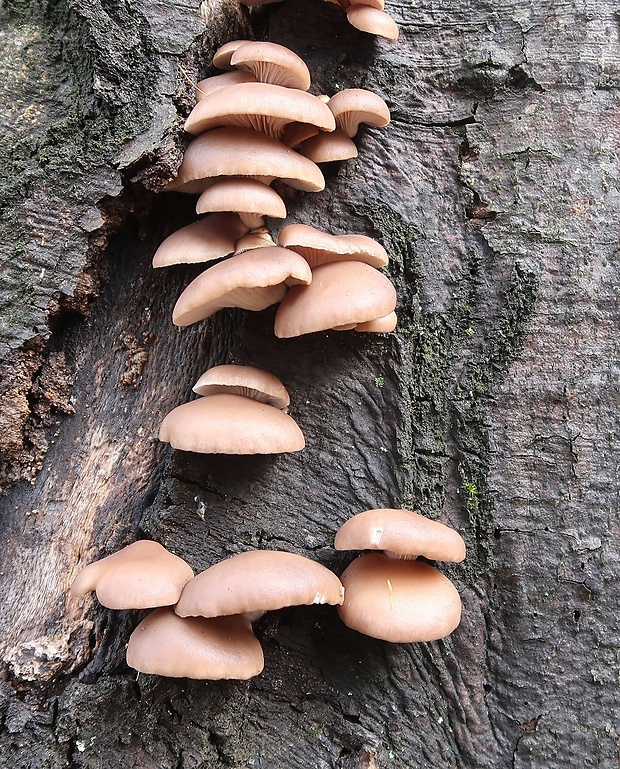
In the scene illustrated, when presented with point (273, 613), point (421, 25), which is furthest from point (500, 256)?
point (273, 613)

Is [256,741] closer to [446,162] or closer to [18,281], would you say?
[18,281]

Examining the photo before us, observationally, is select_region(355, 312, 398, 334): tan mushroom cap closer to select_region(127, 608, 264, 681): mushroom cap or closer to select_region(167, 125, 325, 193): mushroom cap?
select_region(167, 125, 325, 193): mushroom cap

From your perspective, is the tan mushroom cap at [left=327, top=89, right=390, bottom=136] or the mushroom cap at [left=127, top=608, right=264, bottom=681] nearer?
the mushroom cap at [left=127, top=608, right=264, bottom=681]

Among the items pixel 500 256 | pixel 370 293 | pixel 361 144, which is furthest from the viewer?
pixel 361 144

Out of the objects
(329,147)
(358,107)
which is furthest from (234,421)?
(358,107)

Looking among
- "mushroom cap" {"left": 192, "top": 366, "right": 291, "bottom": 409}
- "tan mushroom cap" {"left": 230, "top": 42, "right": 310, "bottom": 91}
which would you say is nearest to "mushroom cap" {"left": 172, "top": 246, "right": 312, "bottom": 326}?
"mushroom cap" {"left": 192, "top": 366, "right": 291, "bottom": 409}

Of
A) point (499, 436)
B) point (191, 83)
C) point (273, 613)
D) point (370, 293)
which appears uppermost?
point (191, 83)

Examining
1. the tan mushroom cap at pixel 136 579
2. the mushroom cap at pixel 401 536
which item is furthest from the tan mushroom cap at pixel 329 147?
the tan mushroom cap at pixel 136 579
